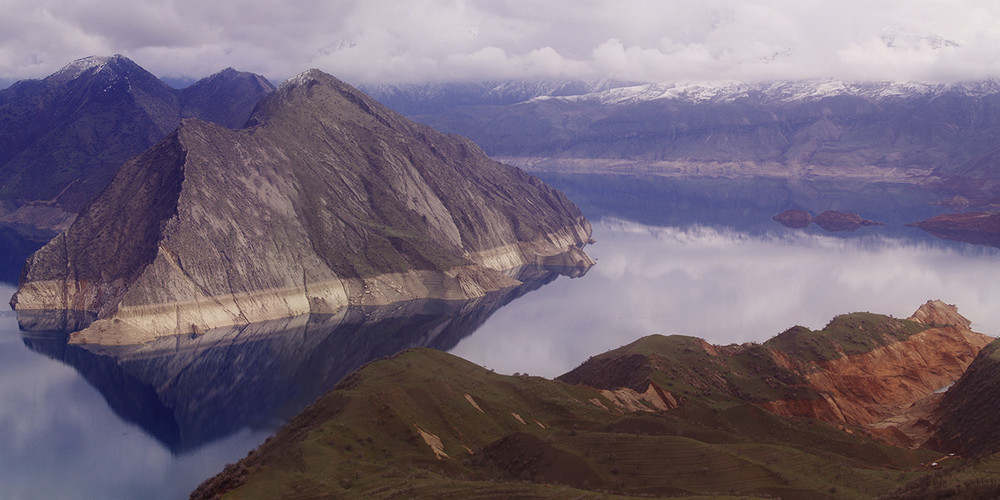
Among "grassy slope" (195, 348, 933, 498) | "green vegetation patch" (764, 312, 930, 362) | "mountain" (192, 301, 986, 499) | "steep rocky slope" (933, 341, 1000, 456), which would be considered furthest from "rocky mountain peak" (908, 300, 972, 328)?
"grassy slope" (195, 348, 933, 498)

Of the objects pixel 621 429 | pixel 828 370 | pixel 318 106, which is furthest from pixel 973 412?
pixel 318 106

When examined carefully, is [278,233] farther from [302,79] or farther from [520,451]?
[520,451]

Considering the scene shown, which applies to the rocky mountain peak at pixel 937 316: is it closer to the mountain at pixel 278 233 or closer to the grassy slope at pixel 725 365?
the grassy slope at pixel 725 365

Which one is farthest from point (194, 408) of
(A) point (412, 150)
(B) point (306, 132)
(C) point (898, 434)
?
(A) point (412, 150)

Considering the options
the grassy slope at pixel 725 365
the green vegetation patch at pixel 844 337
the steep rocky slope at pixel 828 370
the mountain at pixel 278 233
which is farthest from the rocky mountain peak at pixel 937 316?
the mountain at pixel 278 233

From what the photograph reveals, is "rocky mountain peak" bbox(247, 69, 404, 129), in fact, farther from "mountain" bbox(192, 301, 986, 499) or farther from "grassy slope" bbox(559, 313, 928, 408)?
"mountain" bbox(192, 301, 986, 499)

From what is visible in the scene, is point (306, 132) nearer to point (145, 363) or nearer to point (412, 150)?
point (412, 150)
